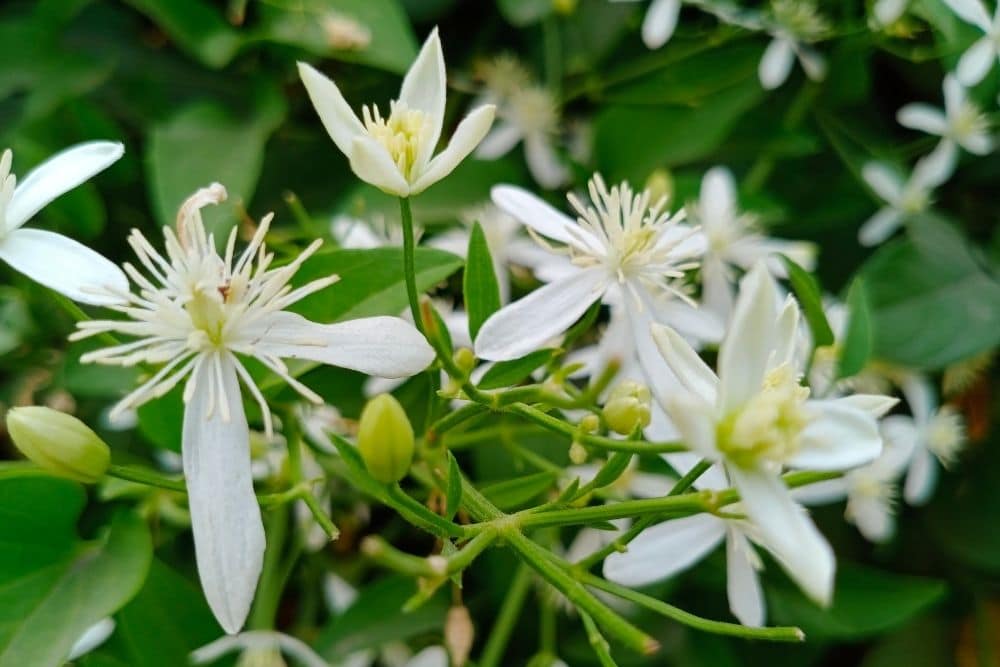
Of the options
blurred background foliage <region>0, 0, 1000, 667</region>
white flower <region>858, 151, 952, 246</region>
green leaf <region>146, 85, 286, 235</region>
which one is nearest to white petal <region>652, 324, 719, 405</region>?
blurred background foliage <region>0, 0, 1000, 667</region>

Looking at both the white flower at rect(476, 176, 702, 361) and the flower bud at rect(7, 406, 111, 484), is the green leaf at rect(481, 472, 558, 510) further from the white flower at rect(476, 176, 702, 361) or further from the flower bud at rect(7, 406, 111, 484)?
the flower bud at rect(7, 406, 111, 484)

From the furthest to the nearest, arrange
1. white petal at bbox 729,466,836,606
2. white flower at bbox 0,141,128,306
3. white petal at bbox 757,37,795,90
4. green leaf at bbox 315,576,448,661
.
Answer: white petal at bbox 757,37,795,90 → green leaf at bbox 315,576,448,661 → white flower at bbox 0,141,128,306 → white petal at bbox 729,466,836,606

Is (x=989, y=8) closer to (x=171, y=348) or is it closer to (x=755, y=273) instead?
(x=755, y=273)

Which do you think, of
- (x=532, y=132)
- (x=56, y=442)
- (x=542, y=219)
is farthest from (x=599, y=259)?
(x=532, y=132)

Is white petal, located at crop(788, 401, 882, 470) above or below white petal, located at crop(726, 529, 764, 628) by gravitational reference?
above

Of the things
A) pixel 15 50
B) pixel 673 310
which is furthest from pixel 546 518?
pixel 15 50

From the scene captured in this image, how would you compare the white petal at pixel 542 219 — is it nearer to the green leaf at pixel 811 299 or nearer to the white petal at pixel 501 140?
the green leaf at pixel 811 299

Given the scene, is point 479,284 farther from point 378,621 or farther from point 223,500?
point 378,621
